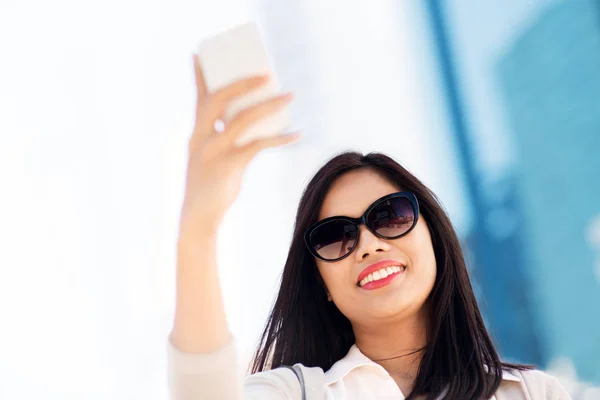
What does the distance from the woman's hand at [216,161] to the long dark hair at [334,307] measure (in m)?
0.60

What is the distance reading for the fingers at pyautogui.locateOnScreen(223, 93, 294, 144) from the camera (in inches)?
31.9

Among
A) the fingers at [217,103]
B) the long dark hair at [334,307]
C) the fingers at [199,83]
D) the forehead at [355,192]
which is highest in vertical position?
the fingers at [199,83]

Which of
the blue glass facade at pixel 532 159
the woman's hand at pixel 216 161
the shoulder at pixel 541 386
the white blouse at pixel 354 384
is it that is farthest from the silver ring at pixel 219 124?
the blue glass facade at pixel 532 159

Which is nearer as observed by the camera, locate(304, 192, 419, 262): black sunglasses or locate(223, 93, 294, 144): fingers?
locate(223, 93, 294, 144): fingers

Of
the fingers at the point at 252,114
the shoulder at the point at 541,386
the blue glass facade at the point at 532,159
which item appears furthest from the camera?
the blue glass facade at the point at 532,159

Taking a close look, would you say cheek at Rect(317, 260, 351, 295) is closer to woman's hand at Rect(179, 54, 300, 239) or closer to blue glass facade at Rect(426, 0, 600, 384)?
woman's hand at Rect(179, 54, 300, 239)

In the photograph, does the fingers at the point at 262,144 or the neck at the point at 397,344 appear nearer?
the fingers at the point at 262,144

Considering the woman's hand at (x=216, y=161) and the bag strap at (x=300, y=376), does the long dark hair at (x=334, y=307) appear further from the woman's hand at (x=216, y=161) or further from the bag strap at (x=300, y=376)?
the woman's hand at (x=216, y=161)

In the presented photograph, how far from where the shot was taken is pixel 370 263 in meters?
1.31

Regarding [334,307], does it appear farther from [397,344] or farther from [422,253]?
[422,253]

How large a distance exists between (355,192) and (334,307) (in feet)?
1.03

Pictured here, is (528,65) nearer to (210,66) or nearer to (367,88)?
(367,88)

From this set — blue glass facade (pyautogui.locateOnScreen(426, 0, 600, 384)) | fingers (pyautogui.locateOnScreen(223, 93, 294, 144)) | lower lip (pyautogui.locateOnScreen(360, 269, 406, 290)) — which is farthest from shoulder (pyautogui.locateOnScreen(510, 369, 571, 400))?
blue glass facade (pyautogui.locateOnScreen(426, 0, 600, 384))

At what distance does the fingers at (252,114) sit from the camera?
2.66 ft
